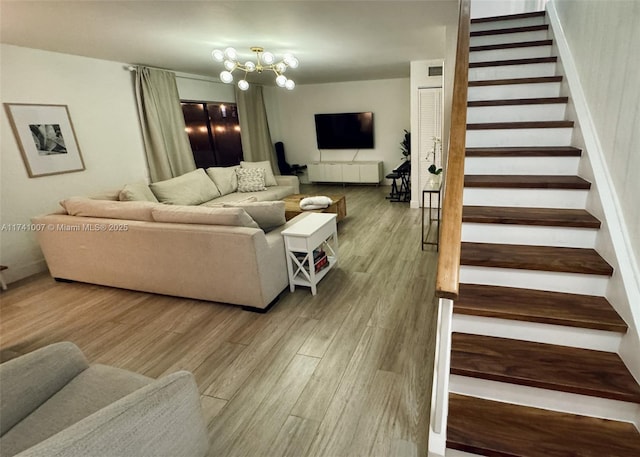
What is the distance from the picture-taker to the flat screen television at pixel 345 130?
7258 mm

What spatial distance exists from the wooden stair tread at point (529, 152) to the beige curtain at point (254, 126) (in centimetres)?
551

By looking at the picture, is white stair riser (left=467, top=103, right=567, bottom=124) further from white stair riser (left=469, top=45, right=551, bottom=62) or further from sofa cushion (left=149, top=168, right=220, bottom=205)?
sofa cushion (left=149, top=168, right=220, bottom=205)

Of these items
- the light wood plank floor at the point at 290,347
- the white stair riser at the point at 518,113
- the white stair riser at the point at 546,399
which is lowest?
the light wood plank floor at the point at 290,347

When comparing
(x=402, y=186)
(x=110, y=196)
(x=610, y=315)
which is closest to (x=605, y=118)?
(x=610, y=315)

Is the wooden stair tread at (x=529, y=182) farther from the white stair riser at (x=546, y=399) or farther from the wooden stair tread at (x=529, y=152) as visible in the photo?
the white stair riser at (x=546, y=399)

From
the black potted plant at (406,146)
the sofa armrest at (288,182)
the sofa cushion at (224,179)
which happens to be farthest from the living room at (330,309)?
the black potted plant at (406,146)

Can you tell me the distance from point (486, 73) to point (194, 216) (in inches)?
103

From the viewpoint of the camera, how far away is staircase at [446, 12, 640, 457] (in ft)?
4.25

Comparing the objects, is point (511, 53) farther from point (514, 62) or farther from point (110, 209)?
point (110, 209)

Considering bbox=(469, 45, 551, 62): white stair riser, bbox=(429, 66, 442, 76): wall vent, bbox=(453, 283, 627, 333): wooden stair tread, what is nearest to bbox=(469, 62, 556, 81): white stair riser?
bbox=(469, 45, 551, 62): white stair riser

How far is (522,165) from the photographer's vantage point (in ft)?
6.81

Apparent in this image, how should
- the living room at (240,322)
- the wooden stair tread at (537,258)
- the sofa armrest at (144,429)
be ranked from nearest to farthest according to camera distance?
the sofa armrest at (144,429)
the wooden stair tread at (537,258)
the living room at (240,322)

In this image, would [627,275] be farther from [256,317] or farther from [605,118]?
[256,317]

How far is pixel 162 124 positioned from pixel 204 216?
2.97 meters
